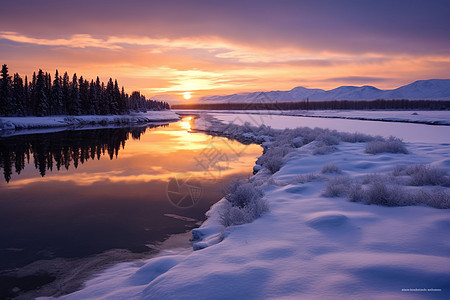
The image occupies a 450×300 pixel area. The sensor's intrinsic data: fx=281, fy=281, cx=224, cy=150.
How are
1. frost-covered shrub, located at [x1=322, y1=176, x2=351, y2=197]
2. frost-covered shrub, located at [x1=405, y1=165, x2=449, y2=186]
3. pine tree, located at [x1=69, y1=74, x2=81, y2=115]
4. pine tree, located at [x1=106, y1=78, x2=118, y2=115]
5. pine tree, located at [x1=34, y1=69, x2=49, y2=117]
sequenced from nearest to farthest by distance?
1. frost-covered shrub, located at [x1=322, y1=176, x2=351, y2=197]
2. frost-covered shrub, located at [x1=405, y1=165, x2=449, y2=186]
3. pine tree, located at [x1=34, y1=69, x2=49, y2=117]
4. pine tree, located at [x1=69, y1=74, x2=81, y2=115]
5. pine tree, located at [x1=106, y1=78, x2=118, y2=115]

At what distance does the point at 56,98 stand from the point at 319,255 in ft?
202

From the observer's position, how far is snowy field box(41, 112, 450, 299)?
282 cm

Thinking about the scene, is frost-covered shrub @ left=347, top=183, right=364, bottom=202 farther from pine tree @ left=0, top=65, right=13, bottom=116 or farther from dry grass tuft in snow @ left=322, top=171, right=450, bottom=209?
pine tree @ left=0, top=65, right=13, bottom=116

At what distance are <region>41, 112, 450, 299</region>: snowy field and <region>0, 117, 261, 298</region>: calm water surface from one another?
4.47ft

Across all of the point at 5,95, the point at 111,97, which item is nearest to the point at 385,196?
the point at 5,95

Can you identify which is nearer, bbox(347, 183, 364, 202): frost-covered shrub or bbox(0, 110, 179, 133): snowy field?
bbox(347, 183, 364, 202): frost-covered shrub

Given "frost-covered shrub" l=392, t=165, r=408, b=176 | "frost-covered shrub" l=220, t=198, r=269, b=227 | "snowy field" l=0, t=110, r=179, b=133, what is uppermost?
"snowy field" l=0, t=110, r=179, b=133

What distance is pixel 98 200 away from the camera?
8711mm

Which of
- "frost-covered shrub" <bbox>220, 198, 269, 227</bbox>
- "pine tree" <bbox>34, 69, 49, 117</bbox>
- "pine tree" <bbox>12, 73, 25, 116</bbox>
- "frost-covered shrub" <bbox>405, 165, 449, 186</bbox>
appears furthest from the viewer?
"pine tree" <bbox>34, 69, 49, 117</bbox>

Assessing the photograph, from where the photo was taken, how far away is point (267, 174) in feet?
35.2

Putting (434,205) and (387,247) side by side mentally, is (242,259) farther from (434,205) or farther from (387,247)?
(434,205)

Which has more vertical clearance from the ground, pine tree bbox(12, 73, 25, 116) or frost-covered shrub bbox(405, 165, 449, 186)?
pine tree bbox(12, 73, 25, 116)

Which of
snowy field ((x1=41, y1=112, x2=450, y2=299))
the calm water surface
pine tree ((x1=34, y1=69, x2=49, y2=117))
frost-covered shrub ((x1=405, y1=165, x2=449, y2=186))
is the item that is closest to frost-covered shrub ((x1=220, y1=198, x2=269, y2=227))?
snowy field ((x1=41, y1=112, x2=450, y2=299))

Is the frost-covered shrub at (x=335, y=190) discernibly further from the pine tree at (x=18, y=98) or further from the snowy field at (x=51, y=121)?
the pine tree at (x=18, y=98)
